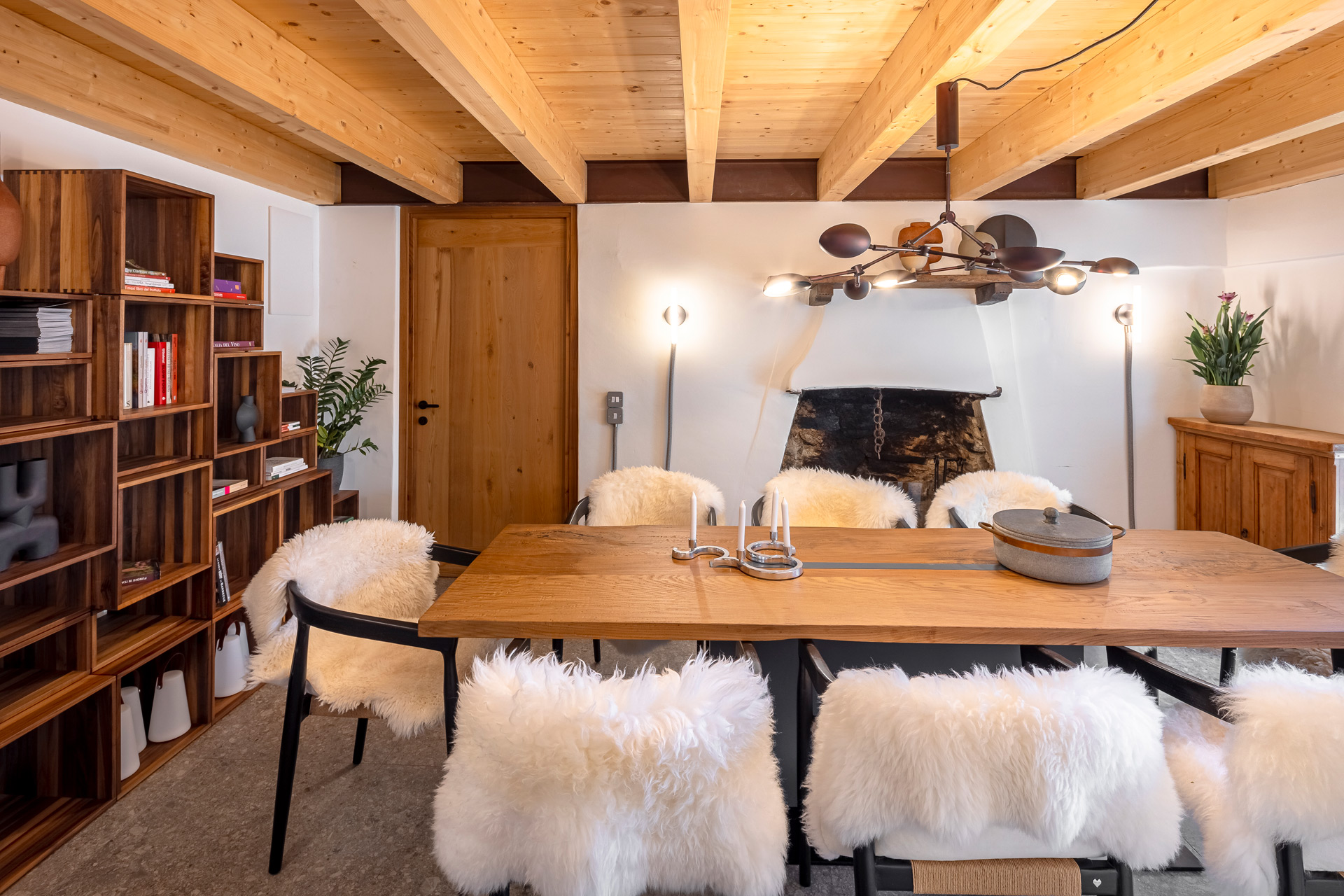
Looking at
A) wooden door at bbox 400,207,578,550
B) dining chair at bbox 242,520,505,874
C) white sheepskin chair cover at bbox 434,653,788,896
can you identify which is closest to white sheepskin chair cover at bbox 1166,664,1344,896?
white sheepskin chair cover at bbox 434,653,788,896

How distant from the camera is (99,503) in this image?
2.14 metres

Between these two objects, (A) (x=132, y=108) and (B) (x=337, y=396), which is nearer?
(A) (x=132, y=108)

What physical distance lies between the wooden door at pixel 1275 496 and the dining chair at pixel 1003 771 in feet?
8.57

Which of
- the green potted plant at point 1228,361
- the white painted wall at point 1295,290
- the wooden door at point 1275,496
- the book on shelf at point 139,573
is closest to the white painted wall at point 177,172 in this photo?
the book on shelf at point 139,573

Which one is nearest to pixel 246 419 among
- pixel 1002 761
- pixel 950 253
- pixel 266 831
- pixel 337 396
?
pixel 337 396

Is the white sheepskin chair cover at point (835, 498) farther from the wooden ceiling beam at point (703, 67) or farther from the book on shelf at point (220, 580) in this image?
the book on shelf at point (220, 580)

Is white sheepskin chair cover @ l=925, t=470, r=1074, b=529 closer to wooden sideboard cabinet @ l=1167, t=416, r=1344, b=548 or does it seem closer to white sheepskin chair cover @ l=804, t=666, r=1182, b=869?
wooden sideboard cabinet @ l=1167, t=416, r=1344, b=548

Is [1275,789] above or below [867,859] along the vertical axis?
above

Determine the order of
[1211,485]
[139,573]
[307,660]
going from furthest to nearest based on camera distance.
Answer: [1211,485] < [139,573] < [307,660]

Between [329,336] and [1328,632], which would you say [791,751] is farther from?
[329,336]

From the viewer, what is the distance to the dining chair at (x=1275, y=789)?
1069 millimetres

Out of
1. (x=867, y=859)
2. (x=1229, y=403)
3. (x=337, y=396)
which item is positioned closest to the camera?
(x=867, y=859)

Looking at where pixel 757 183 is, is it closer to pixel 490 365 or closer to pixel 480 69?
pixel 490 365

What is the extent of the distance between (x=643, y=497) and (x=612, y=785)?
1.87 metres
